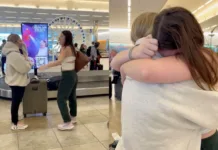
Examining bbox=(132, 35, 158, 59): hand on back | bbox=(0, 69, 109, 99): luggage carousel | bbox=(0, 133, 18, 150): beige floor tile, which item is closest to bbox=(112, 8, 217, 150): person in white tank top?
bbox=(132, 35, 158, 59): hand on back

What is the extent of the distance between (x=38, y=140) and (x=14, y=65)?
44.9 inches

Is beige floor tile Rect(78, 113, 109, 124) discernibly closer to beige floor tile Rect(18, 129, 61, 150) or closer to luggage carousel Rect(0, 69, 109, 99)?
beige floor tile Rect(18, 129, 61, 150)

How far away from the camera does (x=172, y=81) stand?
801 millimetres

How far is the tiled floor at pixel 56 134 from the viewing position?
10.8ft

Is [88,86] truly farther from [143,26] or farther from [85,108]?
[143,26]

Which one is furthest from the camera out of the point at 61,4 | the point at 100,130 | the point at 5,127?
the point at 61,4

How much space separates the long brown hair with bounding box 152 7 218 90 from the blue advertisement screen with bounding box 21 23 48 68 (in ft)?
25.8

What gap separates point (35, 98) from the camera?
461cm

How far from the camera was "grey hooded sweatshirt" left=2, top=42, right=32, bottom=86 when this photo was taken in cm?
366

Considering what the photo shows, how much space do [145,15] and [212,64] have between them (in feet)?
1.25

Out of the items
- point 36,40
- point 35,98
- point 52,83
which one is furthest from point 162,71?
point 36,40

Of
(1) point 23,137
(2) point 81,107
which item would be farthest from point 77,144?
(2) point 81,107

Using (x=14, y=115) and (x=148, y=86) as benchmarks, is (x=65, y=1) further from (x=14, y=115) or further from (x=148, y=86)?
(x=148, y=86)

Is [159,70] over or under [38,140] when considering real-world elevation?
over
